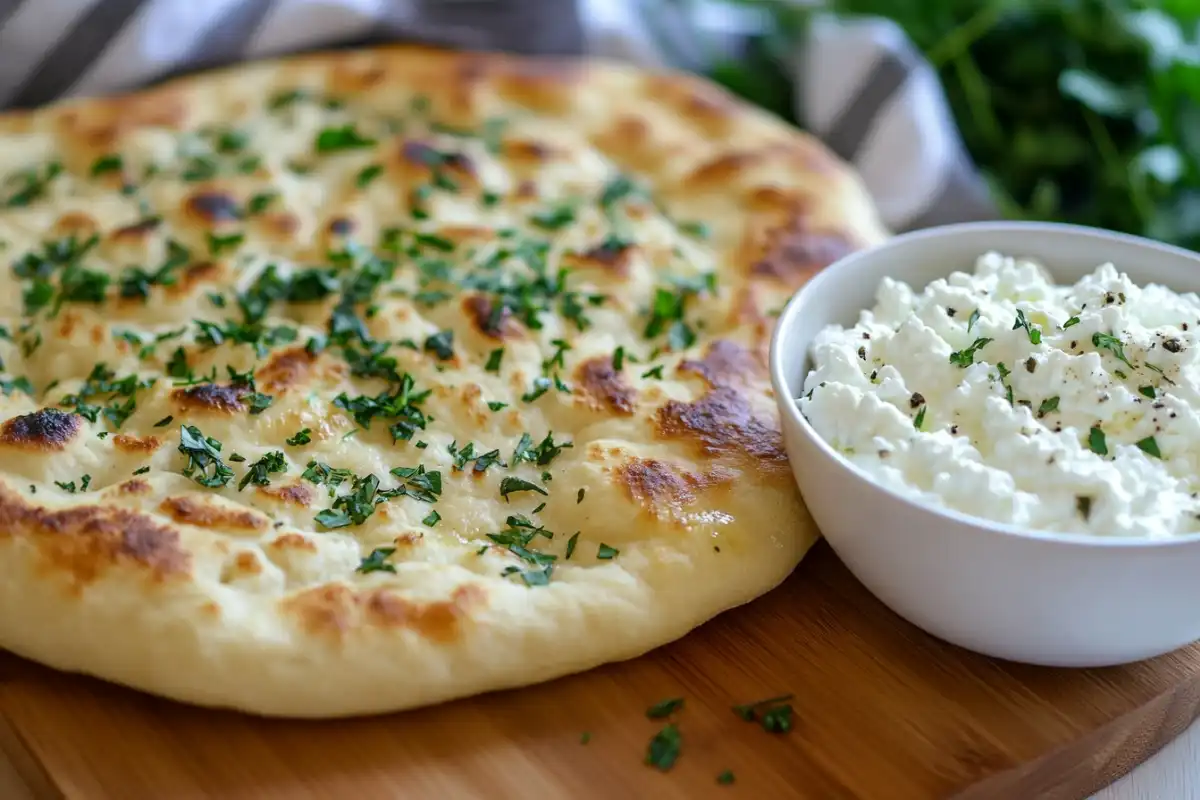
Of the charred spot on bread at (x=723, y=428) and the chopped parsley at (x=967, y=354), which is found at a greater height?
the chopped parsley at (x=967, y=354)

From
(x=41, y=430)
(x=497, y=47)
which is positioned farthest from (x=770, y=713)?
(x=497, y=47)

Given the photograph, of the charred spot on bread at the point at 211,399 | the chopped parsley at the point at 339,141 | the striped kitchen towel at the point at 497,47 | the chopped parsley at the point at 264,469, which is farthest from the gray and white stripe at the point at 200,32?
the chopped parsley at the point at 264,469

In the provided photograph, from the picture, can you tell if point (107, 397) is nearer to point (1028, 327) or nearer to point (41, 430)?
point (41, 430)

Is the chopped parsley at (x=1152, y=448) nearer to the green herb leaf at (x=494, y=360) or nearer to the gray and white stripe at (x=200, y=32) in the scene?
the green herb leaf at (x=494, y=360)

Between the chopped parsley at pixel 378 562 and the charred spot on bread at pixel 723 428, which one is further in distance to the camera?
the charred spot on bread at pixel 723 428

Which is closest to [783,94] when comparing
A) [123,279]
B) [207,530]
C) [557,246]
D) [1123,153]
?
[1123,153]

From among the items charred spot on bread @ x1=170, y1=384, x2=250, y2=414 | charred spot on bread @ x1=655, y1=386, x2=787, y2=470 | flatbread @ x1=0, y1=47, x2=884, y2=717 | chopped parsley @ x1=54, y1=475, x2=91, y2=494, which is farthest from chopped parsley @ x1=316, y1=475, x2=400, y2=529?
charred spot on bread @ x1=655, y1=386, x2=787, y2=470

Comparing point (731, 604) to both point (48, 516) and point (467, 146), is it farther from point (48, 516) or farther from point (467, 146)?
point (467, 146)
